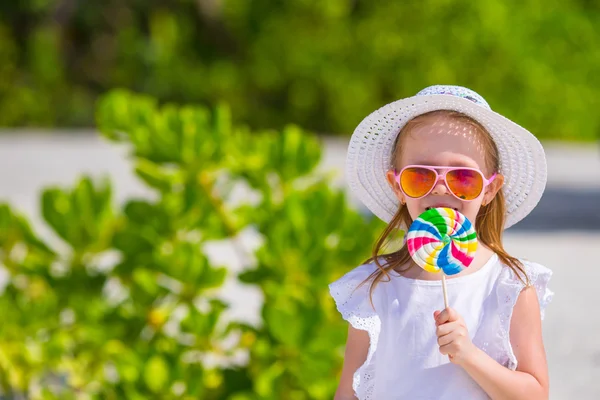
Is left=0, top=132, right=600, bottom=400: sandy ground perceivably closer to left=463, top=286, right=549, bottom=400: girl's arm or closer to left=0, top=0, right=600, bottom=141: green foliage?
left=0, top=0, right=600, bottom=141: green foliage

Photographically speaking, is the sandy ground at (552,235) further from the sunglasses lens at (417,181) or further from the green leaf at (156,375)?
the sunglasses lens at (417,181)

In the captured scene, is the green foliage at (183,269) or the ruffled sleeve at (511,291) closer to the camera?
the ruffled sleeve at (511,291)

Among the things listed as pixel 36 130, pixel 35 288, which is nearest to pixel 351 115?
pixel 36 130

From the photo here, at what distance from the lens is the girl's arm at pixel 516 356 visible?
4.38ft

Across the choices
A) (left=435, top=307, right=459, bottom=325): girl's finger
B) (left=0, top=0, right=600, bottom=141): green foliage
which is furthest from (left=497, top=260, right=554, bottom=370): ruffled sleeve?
(left=0, top=0, right=600, bottom=141): green foliage

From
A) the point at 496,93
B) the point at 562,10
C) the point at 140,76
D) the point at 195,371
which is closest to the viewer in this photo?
the point at 195,371

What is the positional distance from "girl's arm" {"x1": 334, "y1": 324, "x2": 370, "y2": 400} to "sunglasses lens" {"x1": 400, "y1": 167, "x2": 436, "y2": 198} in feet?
0.77

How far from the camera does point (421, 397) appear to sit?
4.69 feet

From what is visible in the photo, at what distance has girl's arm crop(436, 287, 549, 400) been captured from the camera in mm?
1335

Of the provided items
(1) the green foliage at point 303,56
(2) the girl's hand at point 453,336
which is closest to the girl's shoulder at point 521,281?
(2) the girl's hand at point 453,336

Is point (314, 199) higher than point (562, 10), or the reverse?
point (562, 10)

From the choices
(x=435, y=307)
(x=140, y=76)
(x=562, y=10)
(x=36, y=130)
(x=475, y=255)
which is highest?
(x=562, y=10)

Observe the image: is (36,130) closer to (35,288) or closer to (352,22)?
(352,22)

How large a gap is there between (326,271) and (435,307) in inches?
33.7
